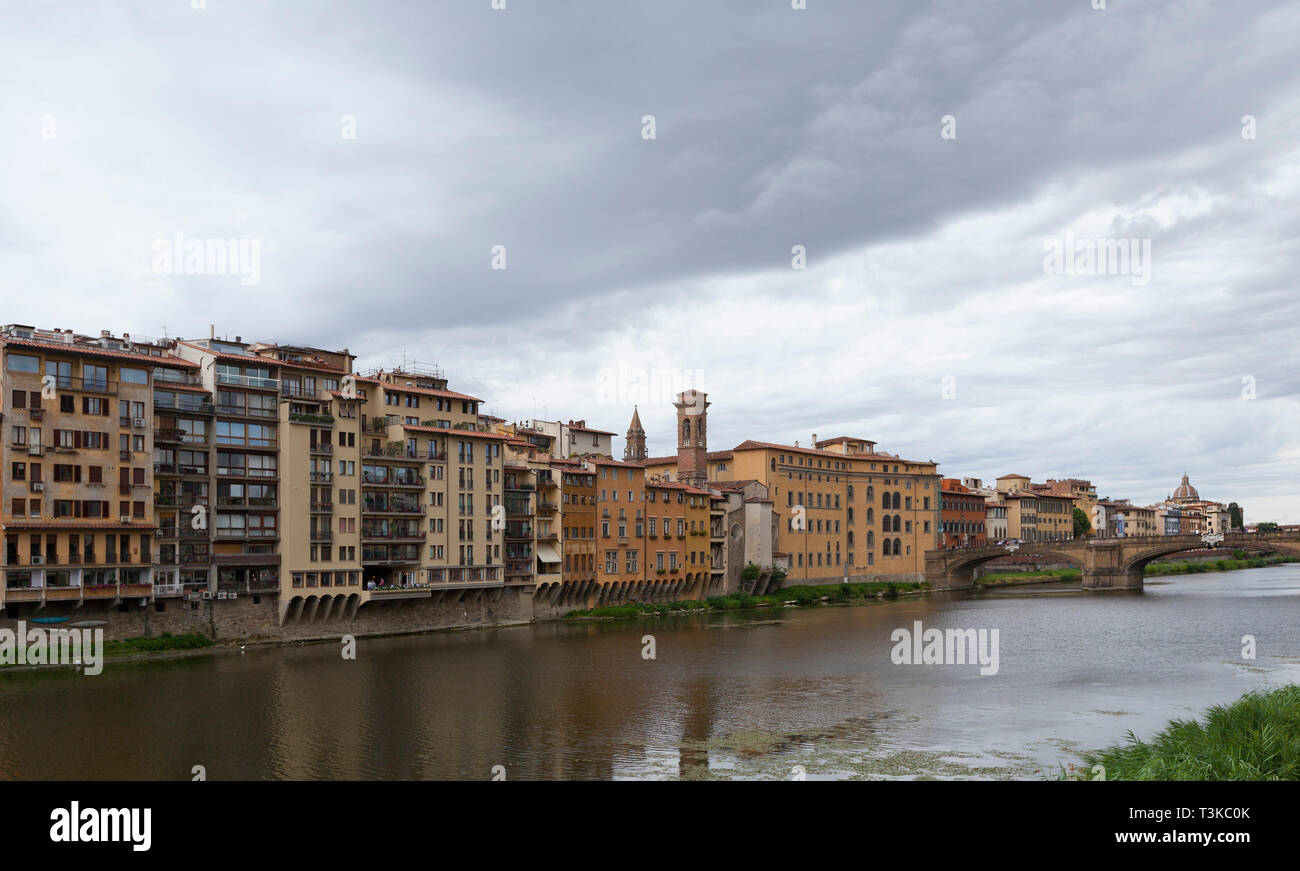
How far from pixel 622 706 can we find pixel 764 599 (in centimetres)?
6293

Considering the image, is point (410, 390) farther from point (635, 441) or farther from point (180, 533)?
point (635, 441)

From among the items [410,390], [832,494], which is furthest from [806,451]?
[410,390]

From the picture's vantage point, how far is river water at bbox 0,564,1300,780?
35000 mm

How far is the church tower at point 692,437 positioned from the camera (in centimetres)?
11900

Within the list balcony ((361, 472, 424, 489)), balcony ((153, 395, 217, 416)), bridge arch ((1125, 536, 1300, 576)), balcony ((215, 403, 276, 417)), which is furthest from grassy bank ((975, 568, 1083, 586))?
balcony ((153, 395, 217, 416))

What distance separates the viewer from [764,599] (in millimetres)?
107438

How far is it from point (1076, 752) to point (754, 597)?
2868 inches

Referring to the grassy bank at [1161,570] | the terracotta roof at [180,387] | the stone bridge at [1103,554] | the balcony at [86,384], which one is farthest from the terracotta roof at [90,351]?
the grassy bank at [1161,570]

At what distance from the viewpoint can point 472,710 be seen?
45.0 m

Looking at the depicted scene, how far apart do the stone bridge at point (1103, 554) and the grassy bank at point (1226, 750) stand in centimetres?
8773

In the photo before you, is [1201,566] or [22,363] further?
[1201,566]

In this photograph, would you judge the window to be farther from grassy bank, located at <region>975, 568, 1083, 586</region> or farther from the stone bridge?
grassy bank, located at <region>975, 568, 1083, 586</region>

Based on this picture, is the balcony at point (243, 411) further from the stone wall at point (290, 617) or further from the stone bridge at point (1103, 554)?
the stone bridge at point (1103, 554)
